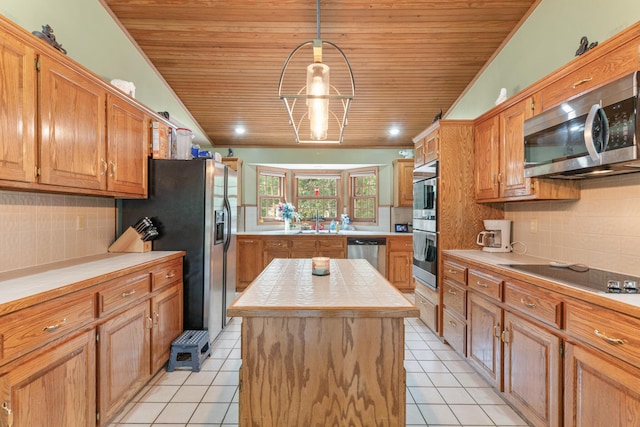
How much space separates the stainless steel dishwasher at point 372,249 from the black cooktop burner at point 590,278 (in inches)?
109

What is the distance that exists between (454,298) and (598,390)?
4.77ft

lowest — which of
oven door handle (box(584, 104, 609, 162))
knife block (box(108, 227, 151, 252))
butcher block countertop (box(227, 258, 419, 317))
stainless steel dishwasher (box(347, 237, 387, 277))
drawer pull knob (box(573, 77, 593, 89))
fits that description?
stainless steel dishwasher (box(347, 237, 387, 277))

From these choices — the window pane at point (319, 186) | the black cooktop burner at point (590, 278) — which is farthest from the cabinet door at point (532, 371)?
the window pane at point (319, 186)

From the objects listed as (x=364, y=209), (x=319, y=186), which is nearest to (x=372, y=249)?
(x=364, y=209)

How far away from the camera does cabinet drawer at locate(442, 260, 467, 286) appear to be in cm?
268

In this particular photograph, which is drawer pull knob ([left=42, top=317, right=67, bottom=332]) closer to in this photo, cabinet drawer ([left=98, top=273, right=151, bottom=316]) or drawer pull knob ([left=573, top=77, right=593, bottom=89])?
cabinet drawer ([left=98, top=273, right=151, bottom=316])

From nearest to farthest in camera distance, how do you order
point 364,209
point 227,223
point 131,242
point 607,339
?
point 607,339 < point 131,242 < point 227,223 < point 364,209

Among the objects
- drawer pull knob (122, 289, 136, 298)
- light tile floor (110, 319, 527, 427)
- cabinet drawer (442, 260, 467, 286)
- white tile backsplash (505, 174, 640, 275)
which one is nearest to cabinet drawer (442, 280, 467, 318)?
cabinet drawer (442, 260, 467, 286)

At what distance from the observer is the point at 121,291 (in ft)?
6.38

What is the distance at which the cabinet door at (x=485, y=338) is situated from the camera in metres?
2.18

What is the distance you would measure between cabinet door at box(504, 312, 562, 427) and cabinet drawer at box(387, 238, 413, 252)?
2.85 meters

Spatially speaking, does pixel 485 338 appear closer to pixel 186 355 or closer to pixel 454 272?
pixel 454 272

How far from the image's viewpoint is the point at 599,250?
2121 mm

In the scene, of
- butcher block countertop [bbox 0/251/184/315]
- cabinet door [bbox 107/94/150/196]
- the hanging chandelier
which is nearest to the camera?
butcher block countertop [bbox 0/251/184/315]
